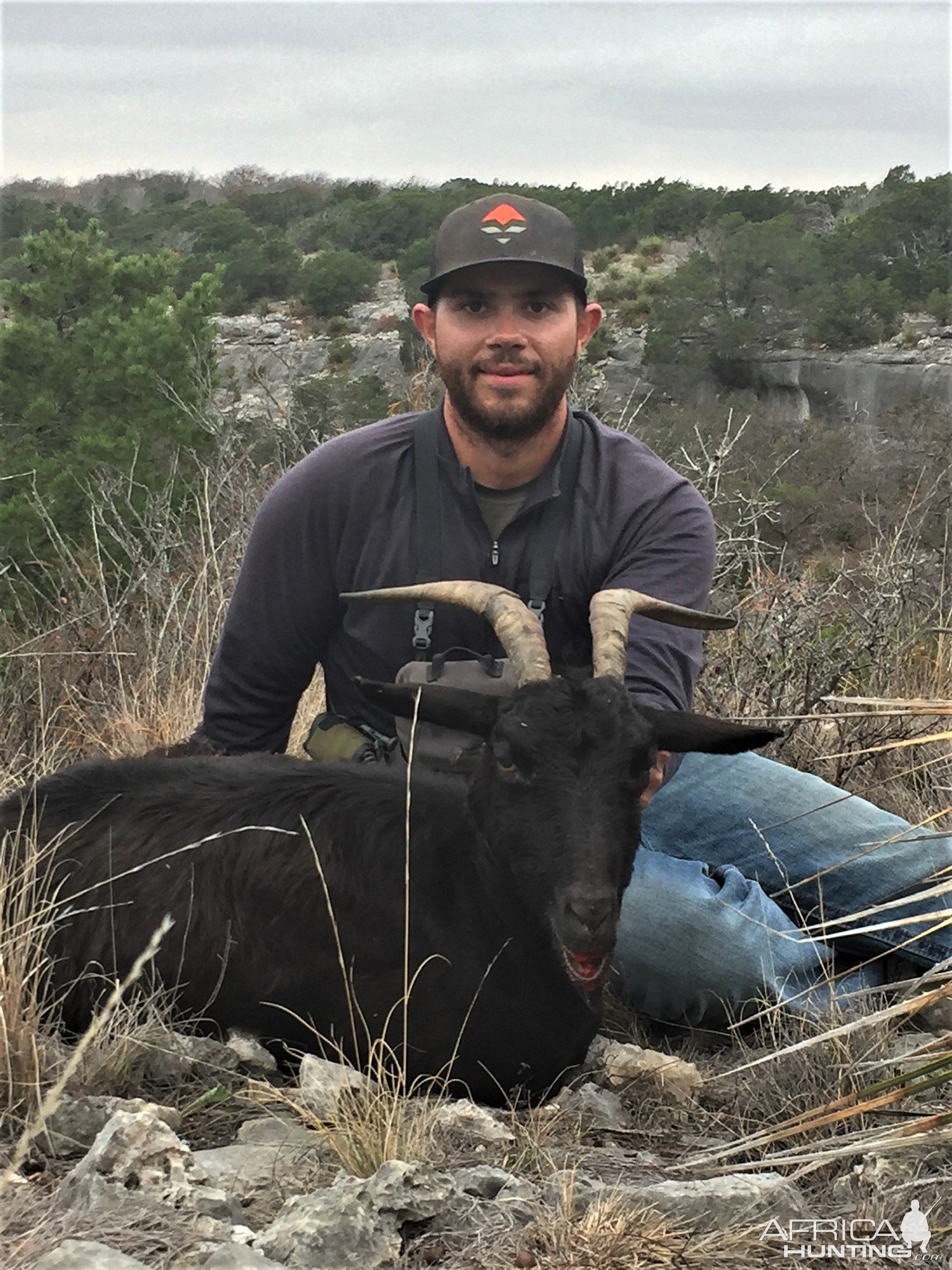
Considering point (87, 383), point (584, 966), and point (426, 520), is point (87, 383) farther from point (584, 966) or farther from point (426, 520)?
point (584, 966)

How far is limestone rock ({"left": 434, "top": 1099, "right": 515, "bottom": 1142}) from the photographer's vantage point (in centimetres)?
319

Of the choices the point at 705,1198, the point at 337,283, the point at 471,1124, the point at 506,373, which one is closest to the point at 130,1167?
the point at 471,1124

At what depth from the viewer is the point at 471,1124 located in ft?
10.6

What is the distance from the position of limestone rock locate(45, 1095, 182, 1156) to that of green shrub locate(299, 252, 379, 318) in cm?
3673

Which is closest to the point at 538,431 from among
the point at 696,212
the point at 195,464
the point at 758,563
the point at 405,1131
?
the point at 405,1131

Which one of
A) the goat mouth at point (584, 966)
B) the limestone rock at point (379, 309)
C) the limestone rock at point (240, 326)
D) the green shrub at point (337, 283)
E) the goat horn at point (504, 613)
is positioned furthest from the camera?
the green shrub at point (337, 283)

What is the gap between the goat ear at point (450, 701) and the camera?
12.3 ft

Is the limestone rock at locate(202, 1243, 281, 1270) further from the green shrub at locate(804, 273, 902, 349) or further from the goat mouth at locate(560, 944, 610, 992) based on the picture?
the green shrub at locate(804, 273, 902, 349)

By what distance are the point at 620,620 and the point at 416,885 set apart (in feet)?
3.06

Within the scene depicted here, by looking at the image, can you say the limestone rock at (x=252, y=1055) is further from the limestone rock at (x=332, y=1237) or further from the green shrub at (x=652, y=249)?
the green shrub at (x=652, y=249)

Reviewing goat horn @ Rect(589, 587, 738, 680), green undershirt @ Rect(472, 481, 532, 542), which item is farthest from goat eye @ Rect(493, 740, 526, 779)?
green undershirt @ Rect(472, 481, 532, 542)

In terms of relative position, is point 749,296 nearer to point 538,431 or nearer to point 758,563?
point 758,563

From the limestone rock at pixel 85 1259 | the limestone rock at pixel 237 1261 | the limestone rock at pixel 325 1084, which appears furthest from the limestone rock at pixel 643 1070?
the limestone rock at pixel 85 1259

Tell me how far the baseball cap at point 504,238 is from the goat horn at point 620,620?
4.55 ft
